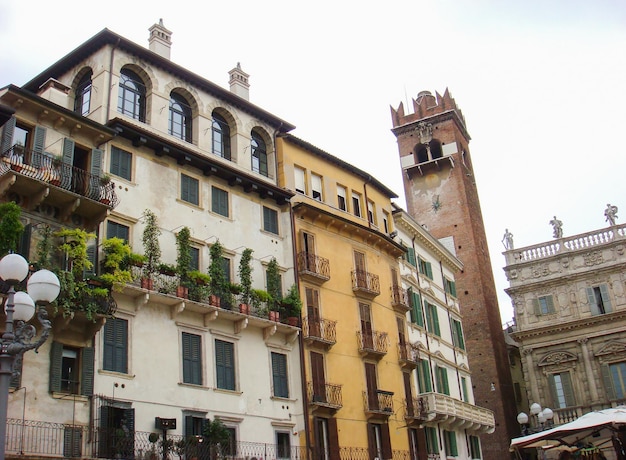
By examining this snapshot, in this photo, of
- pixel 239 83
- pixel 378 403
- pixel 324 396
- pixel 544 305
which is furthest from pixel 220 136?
pixel 544 305

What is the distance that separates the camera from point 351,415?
3177 cm

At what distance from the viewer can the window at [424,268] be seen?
43500 millimetres

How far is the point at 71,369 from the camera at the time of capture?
22.3 metres

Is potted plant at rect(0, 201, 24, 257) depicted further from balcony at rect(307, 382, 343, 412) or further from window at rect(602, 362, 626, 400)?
window at rect(602, 362, 626, 400)

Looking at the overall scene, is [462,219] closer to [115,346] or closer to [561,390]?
[561,390]

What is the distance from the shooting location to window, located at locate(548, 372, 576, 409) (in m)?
50.6

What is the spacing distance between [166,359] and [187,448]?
3069 mm

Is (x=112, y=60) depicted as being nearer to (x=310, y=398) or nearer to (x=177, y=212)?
(x=177, y=212)

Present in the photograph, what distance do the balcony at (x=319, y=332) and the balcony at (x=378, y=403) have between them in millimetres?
3152

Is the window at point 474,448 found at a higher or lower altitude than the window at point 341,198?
lower

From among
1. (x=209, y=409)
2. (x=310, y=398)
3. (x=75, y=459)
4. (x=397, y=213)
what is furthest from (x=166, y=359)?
(x=397, y=213)

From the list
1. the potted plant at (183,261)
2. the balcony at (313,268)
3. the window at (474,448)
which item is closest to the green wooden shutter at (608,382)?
the window at (474,448)

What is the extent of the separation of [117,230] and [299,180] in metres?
11.4

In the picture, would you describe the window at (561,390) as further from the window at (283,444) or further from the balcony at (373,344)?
the window at (283,444)
